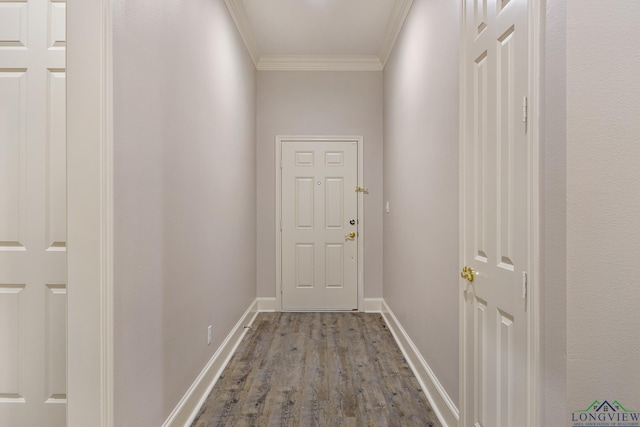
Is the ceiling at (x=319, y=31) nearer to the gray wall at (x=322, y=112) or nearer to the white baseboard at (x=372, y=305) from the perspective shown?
the gray wall at (x=322, y=112)

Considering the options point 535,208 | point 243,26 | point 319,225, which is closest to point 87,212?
point 535,208

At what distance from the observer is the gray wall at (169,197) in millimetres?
1552

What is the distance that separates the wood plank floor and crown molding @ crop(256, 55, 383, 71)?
2.97 m

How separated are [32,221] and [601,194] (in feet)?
7.23

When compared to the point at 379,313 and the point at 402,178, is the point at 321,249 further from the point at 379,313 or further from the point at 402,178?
the point at 402,178

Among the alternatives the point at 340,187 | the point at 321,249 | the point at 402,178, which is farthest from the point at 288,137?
the point at 402,178

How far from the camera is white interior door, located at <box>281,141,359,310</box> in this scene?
4.62 metres

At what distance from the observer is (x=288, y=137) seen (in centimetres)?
461

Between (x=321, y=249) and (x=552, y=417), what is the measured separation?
11.8 ft

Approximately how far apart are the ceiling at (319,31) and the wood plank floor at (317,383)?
2.92 metres

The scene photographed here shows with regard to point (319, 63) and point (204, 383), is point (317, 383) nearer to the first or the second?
point (204, 383)

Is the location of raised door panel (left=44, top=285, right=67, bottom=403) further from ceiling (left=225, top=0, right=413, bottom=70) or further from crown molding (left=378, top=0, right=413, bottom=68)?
crown molding (left=378, top=0, right=413, bottom=68)

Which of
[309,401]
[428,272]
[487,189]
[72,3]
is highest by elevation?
[72,3]

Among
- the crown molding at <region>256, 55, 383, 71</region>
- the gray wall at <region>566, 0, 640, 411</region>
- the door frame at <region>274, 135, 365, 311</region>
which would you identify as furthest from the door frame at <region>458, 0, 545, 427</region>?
the crown molding at <region>256, 55, 383, 71</region>
